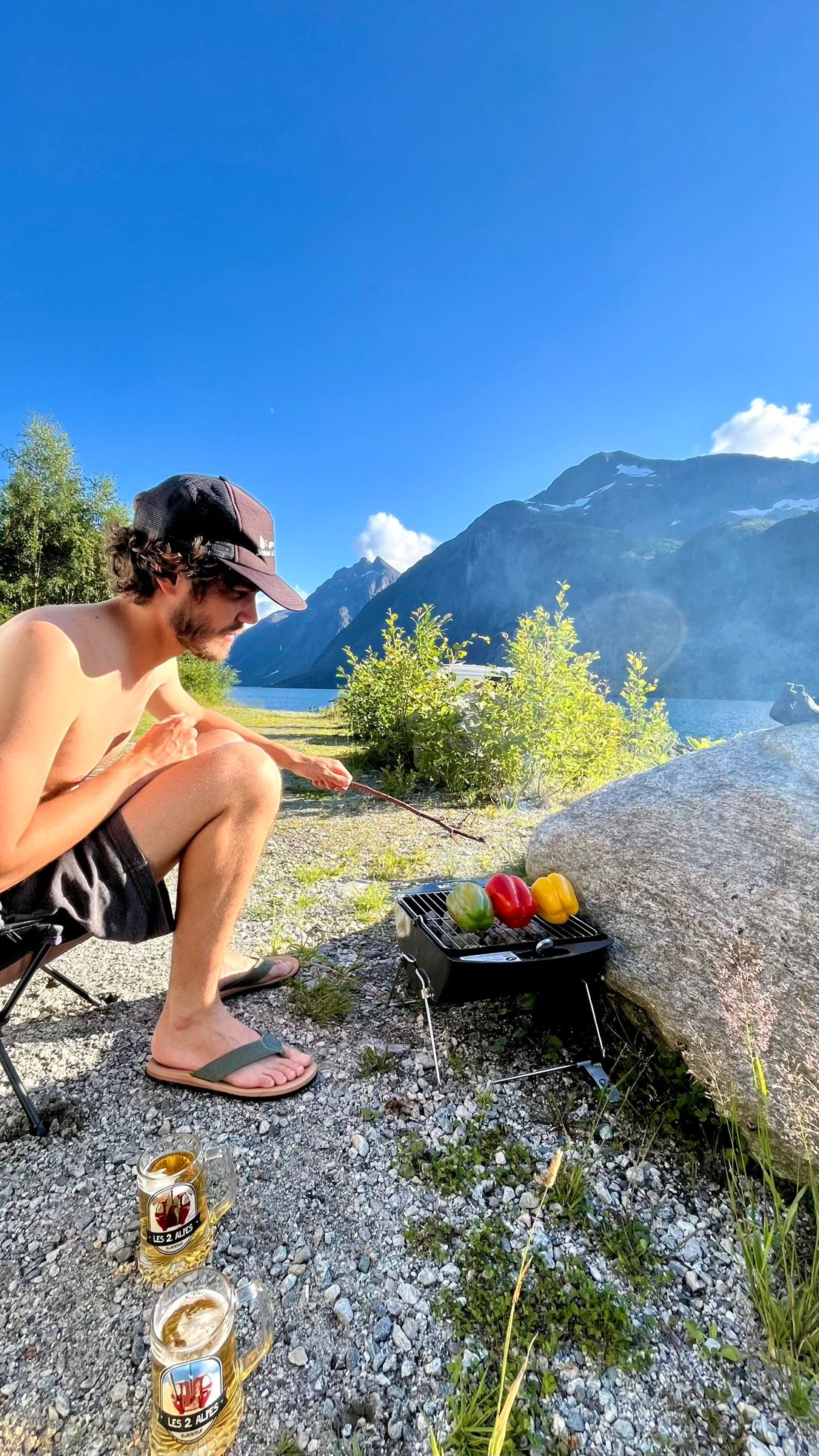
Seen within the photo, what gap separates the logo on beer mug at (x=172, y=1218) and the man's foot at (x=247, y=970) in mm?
1245

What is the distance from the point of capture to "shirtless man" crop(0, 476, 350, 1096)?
1958 millimetres

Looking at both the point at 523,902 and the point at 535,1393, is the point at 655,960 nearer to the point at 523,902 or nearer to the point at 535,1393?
the point at 523,902

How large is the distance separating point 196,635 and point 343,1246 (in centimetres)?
198

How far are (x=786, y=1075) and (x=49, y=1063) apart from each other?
2.69m

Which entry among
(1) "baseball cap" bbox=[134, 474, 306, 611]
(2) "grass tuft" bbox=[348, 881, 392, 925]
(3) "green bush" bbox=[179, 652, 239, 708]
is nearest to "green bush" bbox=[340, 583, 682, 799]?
(2) "grass tuft" bbox=[348, 881, 392, 925]

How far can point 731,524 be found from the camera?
111 meters

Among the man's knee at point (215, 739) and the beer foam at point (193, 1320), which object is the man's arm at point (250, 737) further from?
the beer foam at point (193, 1320)

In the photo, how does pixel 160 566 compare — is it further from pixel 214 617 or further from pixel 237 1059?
pixel 237 1059

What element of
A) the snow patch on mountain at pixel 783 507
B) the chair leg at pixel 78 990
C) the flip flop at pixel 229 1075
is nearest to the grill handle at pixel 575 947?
the flip flop at pixel 229 1075

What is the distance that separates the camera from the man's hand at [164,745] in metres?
2.08

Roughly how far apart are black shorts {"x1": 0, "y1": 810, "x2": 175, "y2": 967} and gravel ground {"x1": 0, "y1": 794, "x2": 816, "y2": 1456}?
74 centimetres

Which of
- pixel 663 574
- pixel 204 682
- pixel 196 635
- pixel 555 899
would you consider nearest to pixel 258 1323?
pixel 555 899

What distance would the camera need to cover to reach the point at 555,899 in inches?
107

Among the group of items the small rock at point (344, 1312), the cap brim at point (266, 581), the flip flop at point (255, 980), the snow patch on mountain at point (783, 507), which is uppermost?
the snow patch on mountain at point (783, 507)
